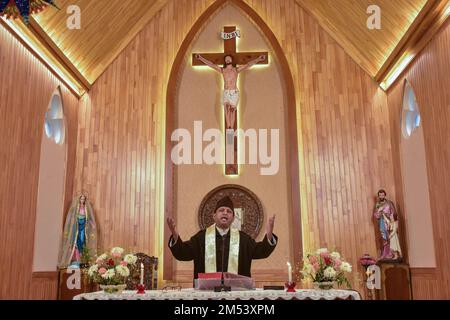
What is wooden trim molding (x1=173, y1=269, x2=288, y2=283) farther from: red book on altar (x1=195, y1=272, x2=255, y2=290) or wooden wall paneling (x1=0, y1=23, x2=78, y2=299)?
red book on altar (x1=195, y1=272, x2=255, y2=290)

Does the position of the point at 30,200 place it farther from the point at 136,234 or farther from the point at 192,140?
the point at 192,140

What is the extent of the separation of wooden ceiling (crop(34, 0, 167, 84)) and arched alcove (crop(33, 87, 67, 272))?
0.87 m

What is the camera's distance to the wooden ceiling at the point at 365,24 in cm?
768

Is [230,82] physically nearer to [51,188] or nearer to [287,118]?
[287,118]

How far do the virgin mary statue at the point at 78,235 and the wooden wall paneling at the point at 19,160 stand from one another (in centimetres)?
50

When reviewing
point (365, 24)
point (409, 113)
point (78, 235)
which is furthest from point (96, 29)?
point (409, 113)

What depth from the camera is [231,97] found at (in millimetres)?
9188

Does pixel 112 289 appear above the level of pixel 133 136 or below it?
below

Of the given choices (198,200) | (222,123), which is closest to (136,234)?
(198,200)

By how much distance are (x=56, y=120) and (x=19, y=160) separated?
200cm

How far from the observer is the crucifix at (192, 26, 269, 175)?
30.1 feet

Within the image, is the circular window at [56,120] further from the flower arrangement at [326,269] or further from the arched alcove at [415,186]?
the arched alcove at [415,186]

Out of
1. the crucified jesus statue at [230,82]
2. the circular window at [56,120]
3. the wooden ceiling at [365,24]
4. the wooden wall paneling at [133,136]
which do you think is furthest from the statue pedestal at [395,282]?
the circular window at [56,120]

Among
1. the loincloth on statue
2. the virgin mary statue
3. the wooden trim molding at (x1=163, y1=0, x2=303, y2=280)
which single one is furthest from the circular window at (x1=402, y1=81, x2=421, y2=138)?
the virgin mary statue
